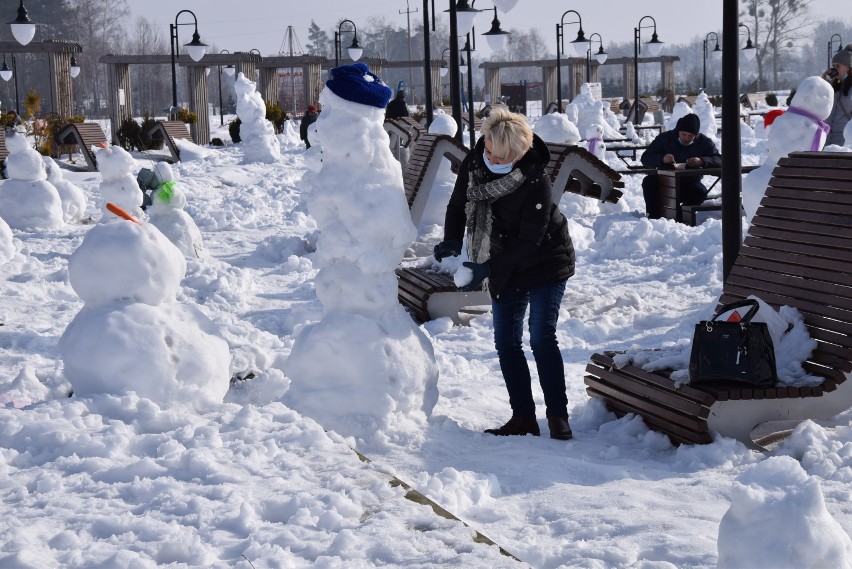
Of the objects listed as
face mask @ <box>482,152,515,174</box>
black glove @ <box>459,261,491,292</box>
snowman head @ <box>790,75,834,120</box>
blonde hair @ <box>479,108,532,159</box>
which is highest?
snowman head @ <box>790,75,834,120</box>

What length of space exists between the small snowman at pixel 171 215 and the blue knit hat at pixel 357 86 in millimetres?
5758

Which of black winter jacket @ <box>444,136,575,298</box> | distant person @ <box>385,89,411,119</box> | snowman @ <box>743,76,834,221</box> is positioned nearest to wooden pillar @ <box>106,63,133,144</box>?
distant person @ <box>385,89,411,119</box>

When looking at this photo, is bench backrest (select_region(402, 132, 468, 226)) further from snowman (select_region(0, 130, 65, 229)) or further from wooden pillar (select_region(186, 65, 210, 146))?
wooden pillar (select_region(186, 65, 210, 146))

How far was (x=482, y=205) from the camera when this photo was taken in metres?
5.07

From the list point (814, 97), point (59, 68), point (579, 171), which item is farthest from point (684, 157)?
point (59, 68)

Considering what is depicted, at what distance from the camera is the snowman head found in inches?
322

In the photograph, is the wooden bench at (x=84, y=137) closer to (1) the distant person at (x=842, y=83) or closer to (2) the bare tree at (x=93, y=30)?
(1) the distant person at (x=842, y=83)

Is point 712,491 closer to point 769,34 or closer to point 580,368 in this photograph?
point 580,368

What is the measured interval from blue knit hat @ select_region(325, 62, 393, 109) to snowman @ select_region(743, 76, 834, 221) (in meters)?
3.96

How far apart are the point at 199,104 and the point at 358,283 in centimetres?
2800

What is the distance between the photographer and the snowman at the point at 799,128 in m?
8.19

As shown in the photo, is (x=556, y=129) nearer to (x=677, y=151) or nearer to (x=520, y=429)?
(x=677, y=151)

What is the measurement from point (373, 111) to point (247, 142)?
18.8 m

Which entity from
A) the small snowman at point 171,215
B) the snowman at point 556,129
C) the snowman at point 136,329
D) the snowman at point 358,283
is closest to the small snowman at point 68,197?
the small snowman at point 171,215
